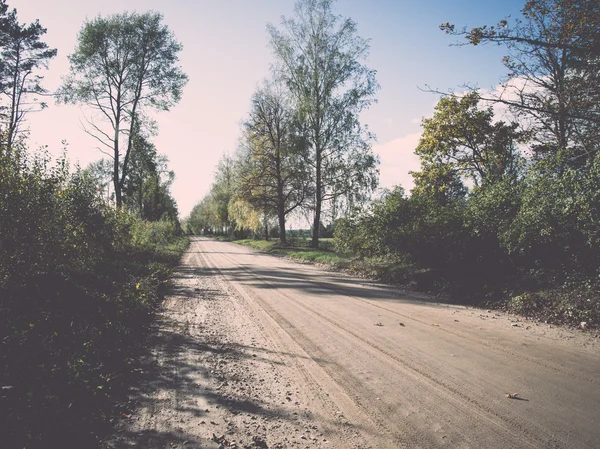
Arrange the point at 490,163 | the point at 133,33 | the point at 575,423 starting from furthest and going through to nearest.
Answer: the point at 133,33, the point at 490,163, the point at 575,423

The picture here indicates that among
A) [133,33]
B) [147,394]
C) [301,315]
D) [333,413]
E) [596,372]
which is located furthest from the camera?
[133,33]

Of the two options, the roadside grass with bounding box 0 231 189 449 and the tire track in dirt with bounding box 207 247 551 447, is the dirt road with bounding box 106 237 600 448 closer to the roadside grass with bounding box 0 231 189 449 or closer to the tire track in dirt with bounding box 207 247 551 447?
the tire track in dirt with bounding box 207 247 551 447

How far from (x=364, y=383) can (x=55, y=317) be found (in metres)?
4.98

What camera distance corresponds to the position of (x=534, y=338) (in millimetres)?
5367

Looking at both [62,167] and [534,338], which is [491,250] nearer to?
[534,338]

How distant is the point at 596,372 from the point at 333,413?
11.4ft

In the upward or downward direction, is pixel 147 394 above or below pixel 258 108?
below

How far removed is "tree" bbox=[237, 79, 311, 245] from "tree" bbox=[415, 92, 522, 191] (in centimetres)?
1001

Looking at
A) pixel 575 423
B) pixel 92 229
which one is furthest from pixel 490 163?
pixel 92 229

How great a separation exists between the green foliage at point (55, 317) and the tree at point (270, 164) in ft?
54.7

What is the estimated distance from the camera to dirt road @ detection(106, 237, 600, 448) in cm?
288

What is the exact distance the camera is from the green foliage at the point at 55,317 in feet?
9.89

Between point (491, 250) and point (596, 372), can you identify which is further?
point (491, 250)

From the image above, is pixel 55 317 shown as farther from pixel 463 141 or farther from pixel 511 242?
pixel 463 141
